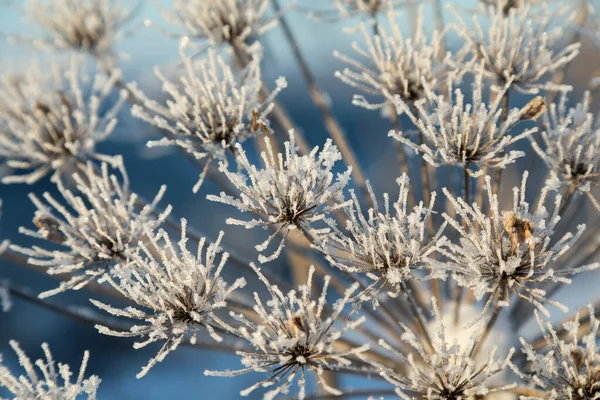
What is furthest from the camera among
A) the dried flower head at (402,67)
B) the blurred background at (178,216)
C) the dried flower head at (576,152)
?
the blurred background at (178,216)

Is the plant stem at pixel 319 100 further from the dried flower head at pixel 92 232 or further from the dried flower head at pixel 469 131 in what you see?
the dried flower head at pixel 92 232

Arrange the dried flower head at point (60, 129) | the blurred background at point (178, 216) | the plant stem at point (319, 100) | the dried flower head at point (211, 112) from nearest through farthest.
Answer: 1. the dried flower head at point (211, 112)
2. the dried flower head at point (60, 129)
3. the plant stem at point (319, 100)
4. the blurred background at point (178, 216)

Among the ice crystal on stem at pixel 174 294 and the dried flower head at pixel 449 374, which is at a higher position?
the ice crystal on stem at pixel 174 294

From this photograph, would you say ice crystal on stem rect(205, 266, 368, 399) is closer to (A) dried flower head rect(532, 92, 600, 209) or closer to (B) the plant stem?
(A) dried flower head rect(532, 92, 600, 209)

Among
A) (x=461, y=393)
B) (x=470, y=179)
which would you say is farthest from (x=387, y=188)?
(x=461, y=393)

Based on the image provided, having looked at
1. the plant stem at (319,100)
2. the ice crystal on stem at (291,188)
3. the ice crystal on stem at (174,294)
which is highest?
the plant stem at (319,100)

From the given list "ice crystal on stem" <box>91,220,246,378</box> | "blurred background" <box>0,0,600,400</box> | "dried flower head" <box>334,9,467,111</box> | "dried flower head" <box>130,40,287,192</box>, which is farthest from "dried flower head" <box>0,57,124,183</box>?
"blurred background" <box>0,0,600,400</box>

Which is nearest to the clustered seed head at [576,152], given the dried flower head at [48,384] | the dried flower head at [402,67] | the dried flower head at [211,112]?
the dried flower head at [402,67]

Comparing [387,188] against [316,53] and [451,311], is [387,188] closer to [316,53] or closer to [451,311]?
[316,53]
